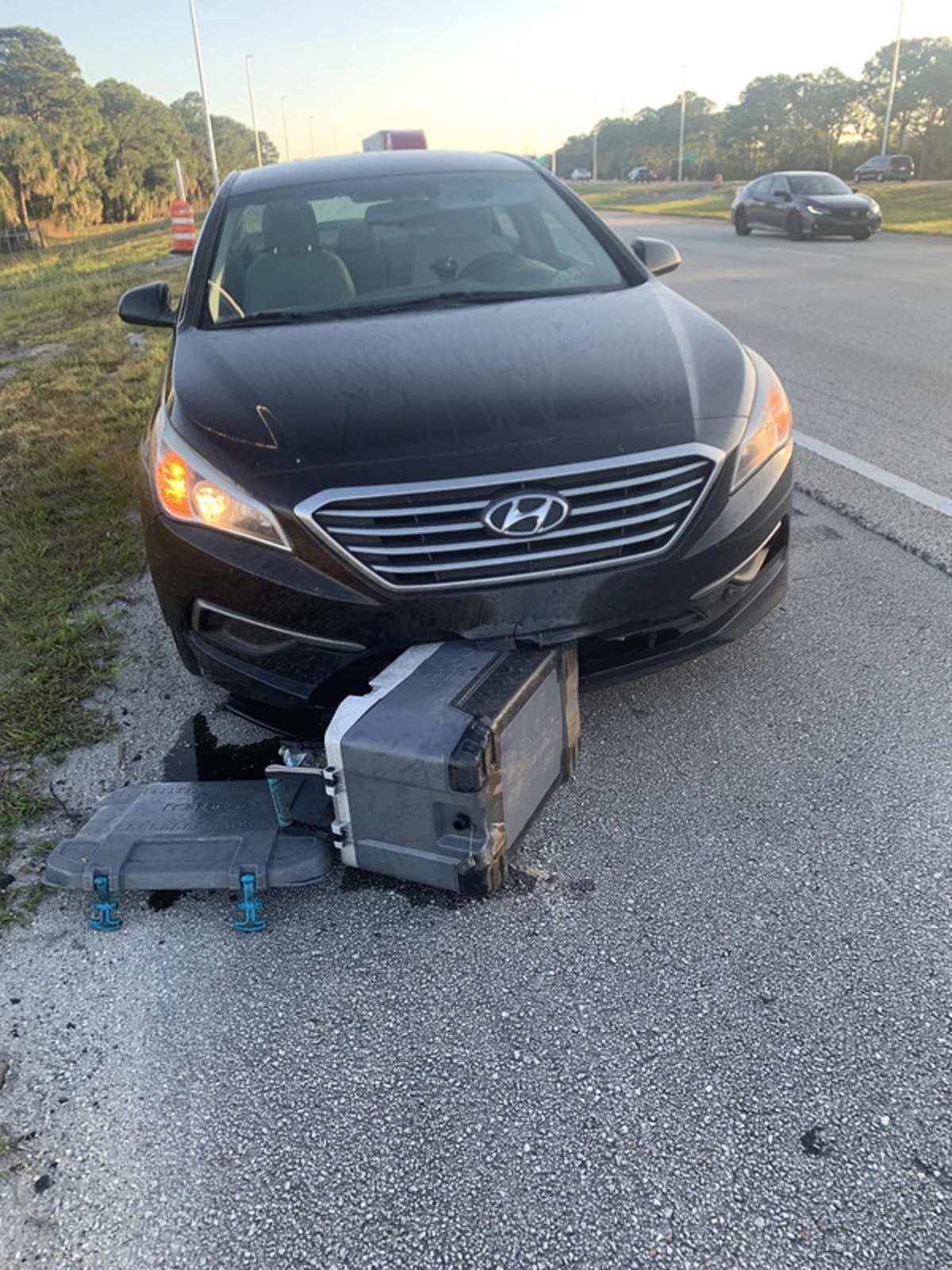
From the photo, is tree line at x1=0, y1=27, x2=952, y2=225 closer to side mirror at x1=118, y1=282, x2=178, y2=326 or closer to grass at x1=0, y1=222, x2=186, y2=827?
grass at x1=0, y1=222, x2=186, y2=827

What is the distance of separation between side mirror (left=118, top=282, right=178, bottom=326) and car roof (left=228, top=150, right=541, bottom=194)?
546mm

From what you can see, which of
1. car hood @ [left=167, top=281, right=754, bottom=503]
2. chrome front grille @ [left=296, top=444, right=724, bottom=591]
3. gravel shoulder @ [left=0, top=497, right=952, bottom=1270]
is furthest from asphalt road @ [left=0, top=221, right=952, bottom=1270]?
car hood @ [left=167, top=281, right=754, bottom=503]

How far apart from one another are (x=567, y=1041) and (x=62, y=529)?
12.3 feet

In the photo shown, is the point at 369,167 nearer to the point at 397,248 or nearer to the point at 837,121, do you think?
the point at 397,248

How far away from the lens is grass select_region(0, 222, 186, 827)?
3.06 metres

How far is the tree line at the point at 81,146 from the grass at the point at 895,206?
790 inches

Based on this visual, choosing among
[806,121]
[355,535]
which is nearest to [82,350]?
[355,535]

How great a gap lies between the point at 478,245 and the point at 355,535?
198cm

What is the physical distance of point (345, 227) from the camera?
382 cm

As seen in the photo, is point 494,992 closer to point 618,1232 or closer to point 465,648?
point 618,1232

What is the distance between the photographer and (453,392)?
2.55m

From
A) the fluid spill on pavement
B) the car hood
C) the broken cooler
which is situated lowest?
the fluid spill on pavement

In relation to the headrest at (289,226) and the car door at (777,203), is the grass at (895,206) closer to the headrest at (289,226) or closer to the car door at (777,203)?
the car door at (777,203)

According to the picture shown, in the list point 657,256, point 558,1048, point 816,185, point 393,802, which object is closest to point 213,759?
point 393,802
